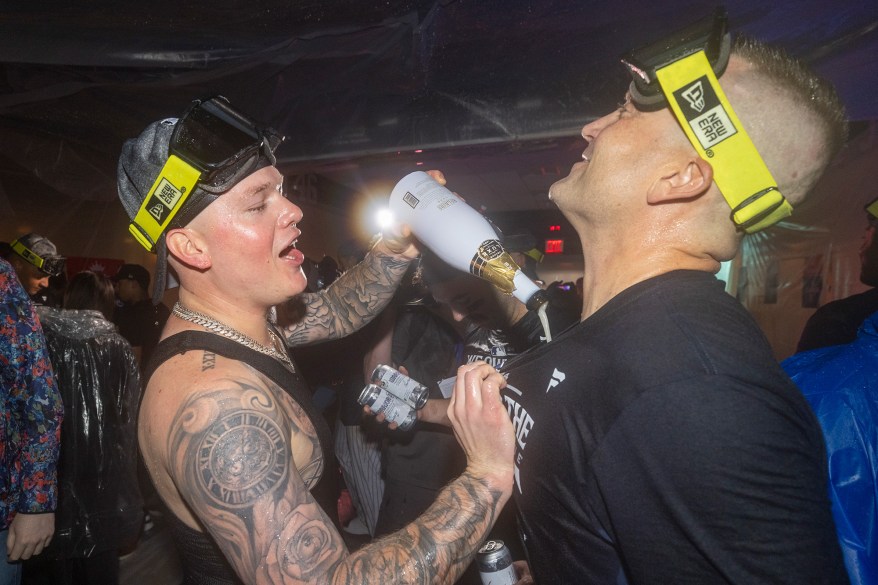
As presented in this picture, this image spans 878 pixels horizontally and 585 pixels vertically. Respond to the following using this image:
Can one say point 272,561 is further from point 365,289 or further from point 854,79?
point 854,79

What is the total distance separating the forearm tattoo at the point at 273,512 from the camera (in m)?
1.16

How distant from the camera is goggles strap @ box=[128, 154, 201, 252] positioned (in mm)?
1521

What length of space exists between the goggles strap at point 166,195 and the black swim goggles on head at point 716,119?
1481 millimetres

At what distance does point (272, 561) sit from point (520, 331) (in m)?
1.61

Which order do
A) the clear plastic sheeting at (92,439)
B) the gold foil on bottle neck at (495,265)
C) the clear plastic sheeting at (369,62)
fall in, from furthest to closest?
the clear plastic sheeting at (92,439) < the clear plastic sheeting at (369,62) < the gold foil on bottle neck at (495,265)

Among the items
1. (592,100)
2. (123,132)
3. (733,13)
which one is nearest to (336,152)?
(123,132)

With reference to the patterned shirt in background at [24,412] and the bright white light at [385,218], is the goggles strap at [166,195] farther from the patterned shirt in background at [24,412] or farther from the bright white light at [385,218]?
the patterned shirt in background at [24,412]

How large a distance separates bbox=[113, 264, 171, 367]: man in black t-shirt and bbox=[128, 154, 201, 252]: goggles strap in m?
4.52

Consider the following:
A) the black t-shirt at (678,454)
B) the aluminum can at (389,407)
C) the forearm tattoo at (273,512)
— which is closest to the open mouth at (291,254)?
the forearm tattoo at (273,512)

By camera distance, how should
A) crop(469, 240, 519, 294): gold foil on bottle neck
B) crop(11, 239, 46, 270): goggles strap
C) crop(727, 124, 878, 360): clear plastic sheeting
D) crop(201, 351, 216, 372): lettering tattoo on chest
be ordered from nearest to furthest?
A: crop(201, 351, 216, 372): lettering tattoo on chest < crop(469, 240, 519, 294): gold foil on bottle neck < crop(11, 239, 46, 270): goggles strap < crop(727, 124, 878, 360): clear plastic sheeting

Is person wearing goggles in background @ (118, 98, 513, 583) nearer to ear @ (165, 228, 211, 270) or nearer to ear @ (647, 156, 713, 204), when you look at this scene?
ear @ (165, 228, 211, 270)

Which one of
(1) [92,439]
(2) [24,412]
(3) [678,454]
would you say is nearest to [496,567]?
(3) [678,454]

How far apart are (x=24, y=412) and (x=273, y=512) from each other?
1.91 metres

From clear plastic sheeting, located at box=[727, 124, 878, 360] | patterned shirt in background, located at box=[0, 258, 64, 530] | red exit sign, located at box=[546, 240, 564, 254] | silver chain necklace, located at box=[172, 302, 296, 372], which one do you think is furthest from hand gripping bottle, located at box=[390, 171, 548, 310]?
red exit sign, located at box=[546, 240, 564, 254]
